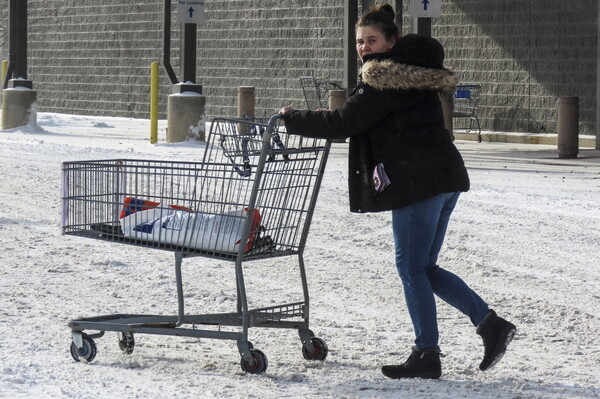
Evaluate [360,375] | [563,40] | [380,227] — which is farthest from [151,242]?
[563,40]

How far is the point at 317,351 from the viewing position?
6.41 metres

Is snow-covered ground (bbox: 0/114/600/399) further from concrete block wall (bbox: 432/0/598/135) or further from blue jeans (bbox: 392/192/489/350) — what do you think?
concrete block wall (bbox: 432/0/598/135)

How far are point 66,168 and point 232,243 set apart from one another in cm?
107

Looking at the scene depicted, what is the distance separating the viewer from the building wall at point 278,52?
73.0 feet

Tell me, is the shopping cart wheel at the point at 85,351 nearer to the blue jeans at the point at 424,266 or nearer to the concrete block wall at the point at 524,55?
the blue jeans at the point at 424,266

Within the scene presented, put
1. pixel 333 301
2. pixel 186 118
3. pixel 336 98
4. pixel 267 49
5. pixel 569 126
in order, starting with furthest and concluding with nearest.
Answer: pixel 267 49, pixel 336 98, pixel 186 118, pixel 569 126, pixel 333 301

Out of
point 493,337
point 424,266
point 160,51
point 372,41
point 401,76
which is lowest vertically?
point 493,337

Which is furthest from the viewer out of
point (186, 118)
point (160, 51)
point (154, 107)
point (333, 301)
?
point (160, 51)

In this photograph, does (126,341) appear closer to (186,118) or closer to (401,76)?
(401,76)

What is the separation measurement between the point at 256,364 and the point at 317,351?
1.56 feet

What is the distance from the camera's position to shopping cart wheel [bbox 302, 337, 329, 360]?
6383 millimetres

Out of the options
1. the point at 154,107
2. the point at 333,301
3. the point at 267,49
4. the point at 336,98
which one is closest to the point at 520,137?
the point at 336,98

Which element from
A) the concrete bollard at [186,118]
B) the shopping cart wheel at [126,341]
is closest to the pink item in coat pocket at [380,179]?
the shopping cart wheel at [126,341]

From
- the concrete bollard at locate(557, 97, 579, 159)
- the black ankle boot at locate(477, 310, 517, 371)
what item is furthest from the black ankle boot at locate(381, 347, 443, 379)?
the concrete bollard at locate(557, 97, 579, 159)
